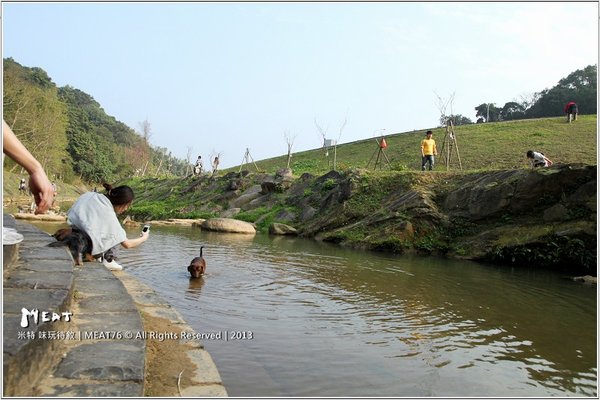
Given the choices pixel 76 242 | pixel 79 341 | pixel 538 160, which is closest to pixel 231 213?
pixel 538 160

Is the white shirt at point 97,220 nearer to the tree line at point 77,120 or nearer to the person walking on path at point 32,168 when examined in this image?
the person walking on path at point 32,168

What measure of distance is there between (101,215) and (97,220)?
78 mm

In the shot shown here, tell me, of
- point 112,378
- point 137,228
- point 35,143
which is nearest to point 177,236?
point 137,228

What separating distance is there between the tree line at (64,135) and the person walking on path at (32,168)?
40633 mm

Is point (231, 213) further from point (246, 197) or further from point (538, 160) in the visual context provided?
point (538, 160)

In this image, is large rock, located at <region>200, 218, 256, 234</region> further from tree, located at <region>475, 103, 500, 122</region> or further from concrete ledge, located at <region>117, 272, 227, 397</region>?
tree, located at <region>475, 103, 500, 122</region>

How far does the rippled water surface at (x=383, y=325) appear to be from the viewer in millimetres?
4617

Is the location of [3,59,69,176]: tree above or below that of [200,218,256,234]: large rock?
above

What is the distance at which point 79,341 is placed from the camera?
140 inches

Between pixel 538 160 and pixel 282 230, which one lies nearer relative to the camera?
pixel 538 160

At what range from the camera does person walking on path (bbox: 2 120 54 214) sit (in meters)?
2.49

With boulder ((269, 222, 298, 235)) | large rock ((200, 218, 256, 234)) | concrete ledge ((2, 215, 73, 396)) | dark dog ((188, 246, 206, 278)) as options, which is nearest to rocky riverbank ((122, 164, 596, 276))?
boulder ((269, 222, 298, 235))

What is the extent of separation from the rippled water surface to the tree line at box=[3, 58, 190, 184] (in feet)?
113

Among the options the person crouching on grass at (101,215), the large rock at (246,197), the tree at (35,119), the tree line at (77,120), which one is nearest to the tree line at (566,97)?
the tree line at (77,120)
